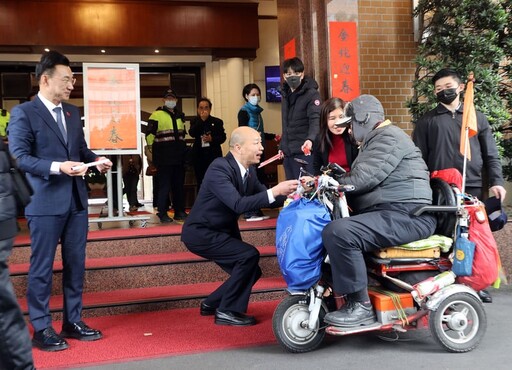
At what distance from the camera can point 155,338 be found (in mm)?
3939

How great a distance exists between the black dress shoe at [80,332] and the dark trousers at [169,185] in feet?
9.08

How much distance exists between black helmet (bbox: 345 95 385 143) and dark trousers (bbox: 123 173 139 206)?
5.40 metres

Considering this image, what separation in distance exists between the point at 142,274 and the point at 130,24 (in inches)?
232

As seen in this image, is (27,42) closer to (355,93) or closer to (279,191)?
(355,93)

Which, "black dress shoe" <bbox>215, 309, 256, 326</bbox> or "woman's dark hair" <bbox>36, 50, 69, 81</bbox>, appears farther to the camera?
"black dress shoe" <bbox>215, 309, 256, 326</bbox>

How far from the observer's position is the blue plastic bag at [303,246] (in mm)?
3410

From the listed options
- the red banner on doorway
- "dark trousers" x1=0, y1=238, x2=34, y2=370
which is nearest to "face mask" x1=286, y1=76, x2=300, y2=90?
the red banner on doorway

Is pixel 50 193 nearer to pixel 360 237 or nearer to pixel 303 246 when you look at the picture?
pixel 303 246

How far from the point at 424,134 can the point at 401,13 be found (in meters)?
2.91

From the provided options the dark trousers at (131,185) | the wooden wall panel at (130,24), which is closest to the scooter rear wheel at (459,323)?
the dark trousers at (131,185)

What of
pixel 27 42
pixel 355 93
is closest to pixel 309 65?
pixel 355 93

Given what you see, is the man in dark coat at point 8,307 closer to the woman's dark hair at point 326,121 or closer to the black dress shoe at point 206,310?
the black dress shoe at point 206,310

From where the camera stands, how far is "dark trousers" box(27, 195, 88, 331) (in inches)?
147

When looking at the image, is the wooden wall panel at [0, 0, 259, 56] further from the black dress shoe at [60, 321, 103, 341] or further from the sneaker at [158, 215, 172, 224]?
the black dress shoe at [60, 321, 103, 341]
